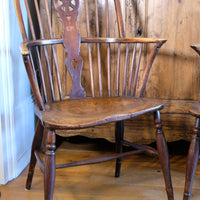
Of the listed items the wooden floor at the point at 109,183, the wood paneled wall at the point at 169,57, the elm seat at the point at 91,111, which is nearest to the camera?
the elm seat at the point at 91,111

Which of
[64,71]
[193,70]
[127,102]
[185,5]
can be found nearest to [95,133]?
[64,71]

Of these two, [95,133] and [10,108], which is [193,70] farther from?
[10,108]

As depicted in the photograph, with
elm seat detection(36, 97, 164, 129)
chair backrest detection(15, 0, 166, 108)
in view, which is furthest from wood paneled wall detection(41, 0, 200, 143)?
elm seat detection(36, 97, 164, 129)

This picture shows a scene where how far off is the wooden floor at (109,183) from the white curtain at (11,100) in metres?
0.10

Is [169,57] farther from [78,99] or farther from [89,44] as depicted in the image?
[78,99]

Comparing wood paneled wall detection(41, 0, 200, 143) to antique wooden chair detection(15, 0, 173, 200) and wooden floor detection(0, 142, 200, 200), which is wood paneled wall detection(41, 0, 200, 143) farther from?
wooden floor detection(0, 142, 200, 200)

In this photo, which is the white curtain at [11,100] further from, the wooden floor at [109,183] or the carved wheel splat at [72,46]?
the carved wheel splat at [72,46]

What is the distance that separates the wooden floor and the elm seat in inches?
18.5

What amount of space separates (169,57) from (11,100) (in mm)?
943

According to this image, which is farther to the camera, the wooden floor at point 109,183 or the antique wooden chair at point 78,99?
the wooden floor at point 109,183

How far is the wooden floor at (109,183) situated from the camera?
4.59 ft

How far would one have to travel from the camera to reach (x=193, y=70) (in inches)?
65.4

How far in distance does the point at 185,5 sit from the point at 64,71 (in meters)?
0.81

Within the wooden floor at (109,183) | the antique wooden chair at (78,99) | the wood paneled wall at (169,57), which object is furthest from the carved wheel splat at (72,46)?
the wooden floor at (109,183)
